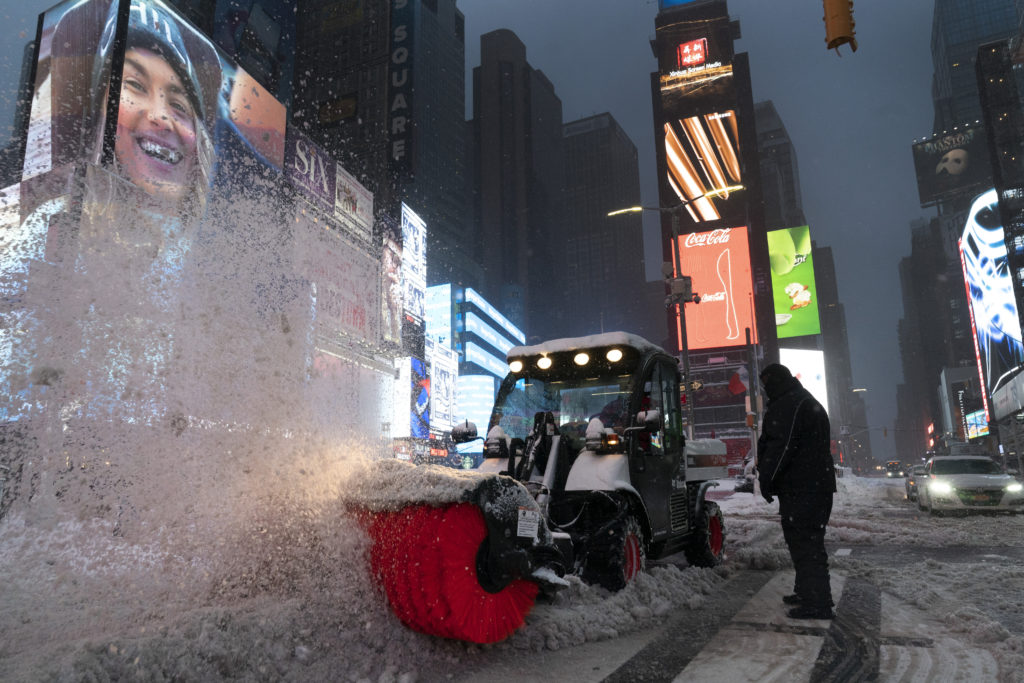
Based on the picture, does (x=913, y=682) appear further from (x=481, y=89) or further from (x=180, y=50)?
(x=481, y=89)

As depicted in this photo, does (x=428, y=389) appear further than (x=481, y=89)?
No

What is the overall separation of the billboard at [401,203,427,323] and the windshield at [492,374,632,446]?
50.9m

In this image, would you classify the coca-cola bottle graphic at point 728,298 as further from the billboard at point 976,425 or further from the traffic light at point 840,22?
the traffic light at point 840,22

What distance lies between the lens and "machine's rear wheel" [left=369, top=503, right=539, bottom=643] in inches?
130

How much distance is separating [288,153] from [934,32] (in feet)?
703

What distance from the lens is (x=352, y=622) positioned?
3.52 meters

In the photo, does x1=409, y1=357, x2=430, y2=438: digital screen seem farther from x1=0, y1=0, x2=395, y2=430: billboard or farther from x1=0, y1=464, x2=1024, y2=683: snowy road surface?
x1=0, y1=464, x2=1024, y2=683: snowy road surface

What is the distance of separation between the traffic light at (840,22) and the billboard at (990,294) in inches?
2151

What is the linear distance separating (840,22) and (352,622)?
5.00m

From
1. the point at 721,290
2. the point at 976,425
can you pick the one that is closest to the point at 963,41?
the point at 976,425

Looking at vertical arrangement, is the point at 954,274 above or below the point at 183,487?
above

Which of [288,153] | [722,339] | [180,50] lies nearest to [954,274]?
[722,339]

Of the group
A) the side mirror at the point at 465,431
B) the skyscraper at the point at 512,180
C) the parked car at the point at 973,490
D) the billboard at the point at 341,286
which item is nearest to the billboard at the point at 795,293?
the billboard at the point at 341,286

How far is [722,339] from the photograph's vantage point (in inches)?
2320
